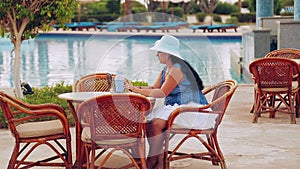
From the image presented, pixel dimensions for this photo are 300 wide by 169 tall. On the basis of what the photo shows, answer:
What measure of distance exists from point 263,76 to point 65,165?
9.31 feet

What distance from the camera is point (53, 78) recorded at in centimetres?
1376

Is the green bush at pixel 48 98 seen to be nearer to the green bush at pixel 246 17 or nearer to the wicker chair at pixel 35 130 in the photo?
the wicker chair at pixel 35 130

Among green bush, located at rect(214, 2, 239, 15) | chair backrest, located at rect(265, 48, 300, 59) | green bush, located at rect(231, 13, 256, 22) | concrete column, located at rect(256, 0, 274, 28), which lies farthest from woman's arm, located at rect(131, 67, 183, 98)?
green bush, located at rect(214, 2, 239, 15)

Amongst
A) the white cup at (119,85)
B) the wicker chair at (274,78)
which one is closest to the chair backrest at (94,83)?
the white cup at (119,85)

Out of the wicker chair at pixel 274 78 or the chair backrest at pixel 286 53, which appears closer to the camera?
the wicker chair at pixel 274 78

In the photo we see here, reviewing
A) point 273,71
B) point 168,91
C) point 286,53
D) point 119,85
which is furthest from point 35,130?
point 286,53

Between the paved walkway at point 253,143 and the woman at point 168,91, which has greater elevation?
the woman at point 168,91

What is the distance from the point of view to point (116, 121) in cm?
404

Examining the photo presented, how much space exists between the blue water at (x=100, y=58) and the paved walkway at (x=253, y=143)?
2.38 meters

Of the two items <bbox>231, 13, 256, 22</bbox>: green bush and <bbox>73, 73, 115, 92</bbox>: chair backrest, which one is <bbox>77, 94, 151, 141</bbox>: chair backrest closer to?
<bbox>73, 73, 115, 92</bbox>: chair backrest

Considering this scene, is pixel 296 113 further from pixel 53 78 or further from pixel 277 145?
pixel 53 78

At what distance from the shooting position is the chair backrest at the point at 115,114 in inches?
155

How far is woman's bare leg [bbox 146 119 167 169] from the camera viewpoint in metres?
4.41

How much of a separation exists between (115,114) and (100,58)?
9.18m
